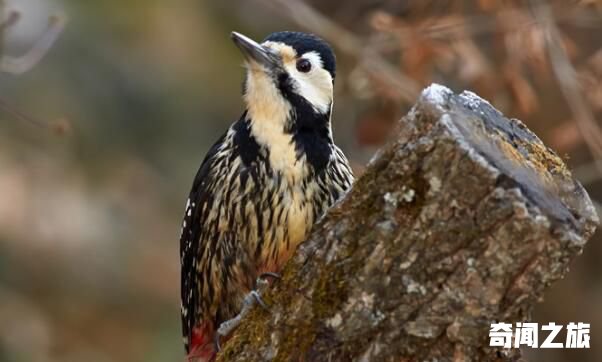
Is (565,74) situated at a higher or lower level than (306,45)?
higher

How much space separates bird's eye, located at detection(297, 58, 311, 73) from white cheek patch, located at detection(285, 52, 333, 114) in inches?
0.4

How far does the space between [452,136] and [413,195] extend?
17 cm

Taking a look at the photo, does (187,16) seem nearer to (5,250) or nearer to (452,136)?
(5,250)

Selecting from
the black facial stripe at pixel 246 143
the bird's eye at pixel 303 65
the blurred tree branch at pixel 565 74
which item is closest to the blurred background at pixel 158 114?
the blurred tree branch at pixel 565 74

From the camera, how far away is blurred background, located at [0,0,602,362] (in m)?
5.82

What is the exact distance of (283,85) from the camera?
3.85 m

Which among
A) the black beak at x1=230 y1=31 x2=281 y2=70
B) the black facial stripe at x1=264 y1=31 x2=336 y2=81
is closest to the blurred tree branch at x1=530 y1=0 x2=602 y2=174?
the black facial stripe at x1=264 y1=31 x2=336 y2=81

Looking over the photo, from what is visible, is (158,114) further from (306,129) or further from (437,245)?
(437,245)

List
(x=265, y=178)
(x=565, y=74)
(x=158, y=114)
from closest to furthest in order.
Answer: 1. (x=265, y=178)
2. (x=565, y=74)
3. (x=158, y=114)

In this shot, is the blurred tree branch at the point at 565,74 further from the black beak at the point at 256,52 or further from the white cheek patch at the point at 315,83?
the black beak at the point at 256,52

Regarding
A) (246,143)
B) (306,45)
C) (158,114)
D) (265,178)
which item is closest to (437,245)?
(265,178)

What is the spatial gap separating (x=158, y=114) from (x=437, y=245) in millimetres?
5986

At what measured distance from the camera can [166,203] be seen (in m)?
8.30

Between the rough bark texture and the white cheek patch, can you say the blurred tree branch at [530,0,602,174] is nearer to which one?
the white cheek patch
